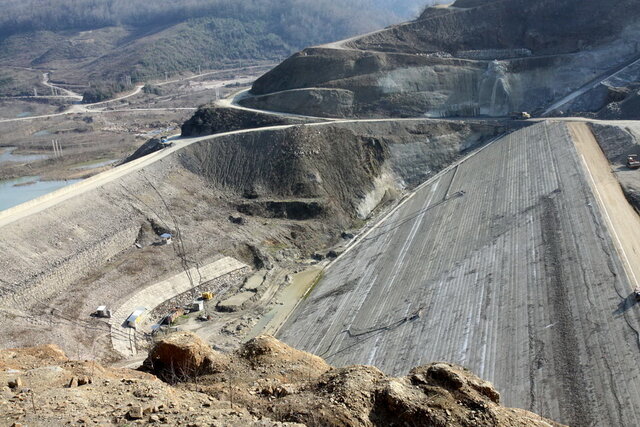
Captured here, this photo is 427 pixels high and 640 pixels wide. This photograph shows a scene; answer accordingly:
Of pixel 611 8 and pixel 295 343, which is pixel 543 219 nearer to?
pixel 295 343

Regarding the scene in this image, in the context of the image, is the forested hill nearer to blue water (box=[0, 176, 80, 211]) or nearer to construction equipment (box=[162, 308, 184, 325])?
blue water (box=[0, 176, 80, 211])

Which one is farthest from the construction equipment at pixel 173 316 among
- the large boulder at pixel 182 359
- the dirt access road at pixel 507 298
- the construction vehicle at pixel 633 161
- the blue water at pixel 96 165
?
the blue water at pixel 96 165

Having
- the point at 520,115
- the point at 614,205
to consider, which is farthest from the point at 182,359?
the point at 520,115

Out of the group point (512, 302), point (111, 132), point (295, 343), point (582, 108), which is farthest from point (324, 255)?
point (111, 132)

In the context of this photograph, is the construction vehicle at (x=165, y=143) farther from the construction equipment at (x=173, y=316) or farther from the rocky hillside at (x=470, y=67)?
the construction equipment at (x=173, y=316)

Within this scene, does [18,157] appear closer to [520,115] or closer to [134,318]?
[134,318]

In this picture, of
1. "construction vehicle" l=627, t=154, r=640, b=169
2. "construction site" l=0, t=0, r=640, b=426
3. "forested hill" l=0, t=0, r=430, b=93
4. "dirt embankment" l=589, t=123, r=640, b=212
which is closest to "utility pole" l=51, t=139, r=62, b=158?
"construction site" l=0, t=0, r=640, b=426
